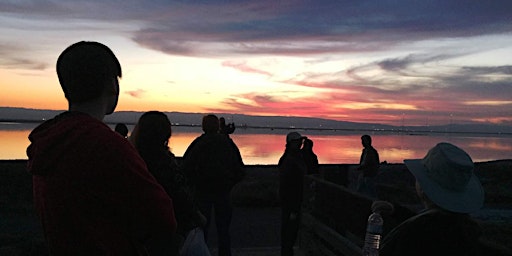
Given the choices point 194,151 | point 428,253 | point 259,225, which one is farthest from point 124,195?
point 259,225

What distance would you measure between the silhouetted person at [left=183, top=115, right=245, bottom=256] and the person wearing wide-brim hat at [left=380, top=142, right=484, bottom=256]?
402cm

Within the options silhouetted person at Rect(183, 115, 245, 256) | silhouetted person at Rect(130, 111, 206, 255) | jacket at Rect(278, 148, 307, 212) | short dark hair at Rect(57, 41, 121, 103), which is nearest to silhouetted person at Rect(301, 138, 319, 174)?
jacket at Rect(278, 148, 307, 212)

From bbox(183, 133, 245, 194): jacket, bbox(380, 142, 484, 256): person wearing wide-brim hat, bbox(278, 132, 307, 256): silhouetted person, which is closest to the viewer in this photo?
bbox(380, 142, 484, 256): person wearing wide-brim hat

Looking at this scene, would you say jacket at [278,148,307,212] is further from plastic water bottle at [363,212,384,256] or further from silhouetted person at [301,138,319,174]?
plastic water bottle at [363,212,384,256]

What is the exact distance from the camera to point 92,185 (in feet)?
5.60

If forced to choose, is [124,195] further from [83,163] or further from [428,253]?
[428,253]

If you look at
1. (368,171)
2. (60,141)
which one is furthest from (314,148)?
(60,141)

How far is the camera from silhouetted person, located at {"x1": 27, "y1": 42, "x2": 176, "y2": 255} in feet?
5.57

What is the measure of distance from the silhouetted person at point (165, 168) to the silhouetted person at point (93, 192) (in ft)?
7.30

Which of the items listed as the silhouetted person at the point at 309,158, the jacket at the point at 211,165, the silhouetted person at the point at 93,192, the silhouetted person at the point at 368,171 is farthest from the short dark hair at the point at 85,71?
the silhouetted person at the point at 368,171

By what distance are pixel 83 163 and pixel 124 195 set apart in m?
0.18

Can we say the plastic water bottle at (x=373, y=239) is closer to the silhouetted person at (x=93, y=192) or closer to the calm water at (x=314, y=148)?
the silhouetted person at (x=93, y=192)

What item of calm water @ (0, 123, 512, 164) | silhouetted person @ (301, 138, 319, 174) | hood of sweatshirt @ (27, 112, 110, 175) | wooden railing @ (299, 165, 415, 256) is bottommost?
calm water @ (0, 123, 512, 164)

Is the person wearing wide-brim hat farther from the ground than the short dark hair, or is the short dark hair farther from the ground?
the short dark hair
